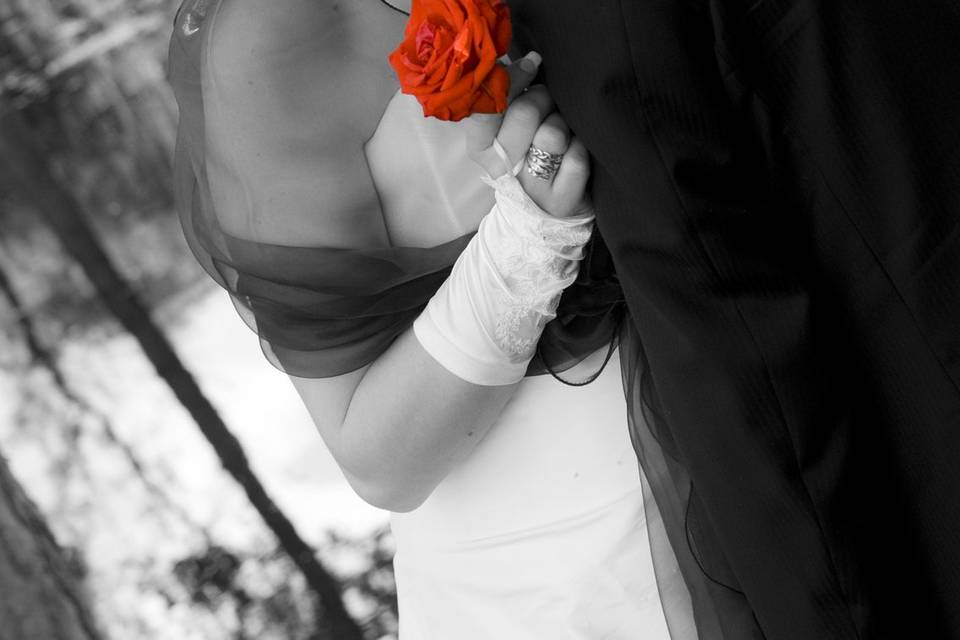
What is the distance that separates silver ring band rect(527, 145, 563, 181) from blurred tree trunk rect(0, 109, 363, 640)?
1376 millimetres

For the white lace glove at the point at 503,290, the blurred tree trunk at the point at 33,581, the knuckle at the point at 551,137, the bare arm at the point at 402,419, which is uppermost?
the knuckle at the point at 551,137

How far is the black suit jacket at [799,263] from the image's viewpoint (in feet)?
1.76

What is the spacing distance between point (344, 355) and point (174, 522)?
1231 millimetres

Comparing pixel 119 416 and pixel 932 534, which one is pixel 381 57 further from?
pixel 119 416

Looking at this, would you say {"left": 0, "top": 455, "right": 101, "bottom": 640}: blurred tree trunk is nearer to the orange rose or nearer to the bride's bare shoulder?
the bride's bare shoulder

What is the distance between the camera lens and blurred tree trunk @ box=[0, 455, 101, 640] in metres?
1.85

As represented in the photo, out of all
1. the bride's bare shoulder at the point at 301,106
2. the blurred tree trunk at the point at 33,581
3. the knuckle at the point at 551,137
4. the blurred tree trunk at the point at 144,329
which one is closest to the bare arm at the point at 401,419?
the bride's bare shoulder at the point at 301,106

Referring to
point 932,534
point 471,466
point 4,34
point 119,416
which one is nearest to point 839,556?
point 932,534

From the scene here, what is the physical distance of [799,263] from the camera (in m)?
0.57

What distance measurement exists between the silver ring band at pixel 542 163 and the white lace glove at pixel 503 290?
18 mm

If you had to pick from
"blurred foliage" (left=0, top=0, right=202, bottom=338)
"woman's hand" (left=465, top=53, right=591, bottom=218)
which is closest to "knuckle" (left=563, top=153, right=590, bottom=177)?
"woman's hand" (left=465, top=53, right=591, bottom=218)

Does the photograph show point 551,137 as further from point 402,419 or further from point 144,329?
point 144,329

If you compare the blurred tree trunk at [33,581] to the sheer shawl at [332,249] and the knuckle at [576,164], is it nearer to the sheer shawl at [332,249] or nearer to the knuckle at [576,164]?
the sheer shawl at [332,249]

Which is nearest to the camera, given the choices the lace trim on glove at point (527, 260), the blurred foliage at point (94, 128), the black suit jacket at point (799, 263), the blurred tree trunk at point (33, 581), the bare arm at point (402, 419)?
the black suit jacket at point (799, 263)
